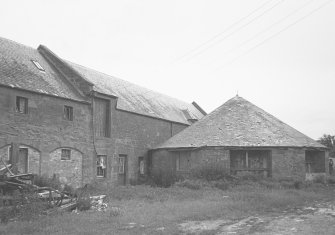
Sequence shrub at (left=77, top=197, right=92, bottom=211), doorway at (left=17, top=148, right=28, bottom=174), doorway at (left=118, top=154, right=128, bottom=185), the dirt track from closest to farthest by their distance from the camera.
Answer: the dirt track < shrub at (left=77, top=197, right=92, bottom=211) < doorway at (left=17, top=148, right=28, bottom=174) < doorway at (left=118, top=154, right=128, bottom=185)

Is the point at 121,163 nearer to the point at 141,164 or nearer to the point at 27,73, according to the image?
the point at 141,164

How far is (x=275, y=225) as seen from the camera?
40.2 feet

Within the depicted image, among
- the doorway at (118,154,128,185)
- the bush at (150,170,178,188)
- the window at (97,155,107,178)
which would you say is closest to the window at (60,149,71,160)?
the window at (97,155,107,178)

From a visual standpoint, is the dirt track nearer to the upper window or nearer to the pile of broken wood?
the pile of broken wood

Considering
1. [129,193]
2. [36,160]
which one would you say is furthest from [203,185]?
[36,160]

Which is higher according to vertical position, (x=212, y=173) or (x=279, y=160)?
(x=279, y=160)

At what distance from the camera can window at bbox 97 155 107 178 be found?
26.0 m

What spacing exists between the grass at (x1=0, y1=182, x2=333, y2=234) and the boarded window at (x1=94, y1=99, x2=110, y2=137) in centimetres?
443

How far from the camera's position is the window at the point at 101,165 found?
85.5 ft

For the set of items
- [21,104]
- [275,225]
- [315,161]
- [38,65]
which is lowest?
[275,225]

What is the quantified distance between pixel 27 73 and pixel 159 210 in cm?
1206

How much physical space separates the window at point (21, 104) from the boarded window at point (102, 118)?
5.31m

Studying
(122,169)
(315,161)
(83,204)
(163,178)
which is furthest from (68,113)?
(315,161)

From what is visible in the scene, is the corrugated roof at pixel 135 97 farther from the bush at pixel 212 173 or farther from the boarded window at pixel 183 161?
the bush at pixel 212 173
